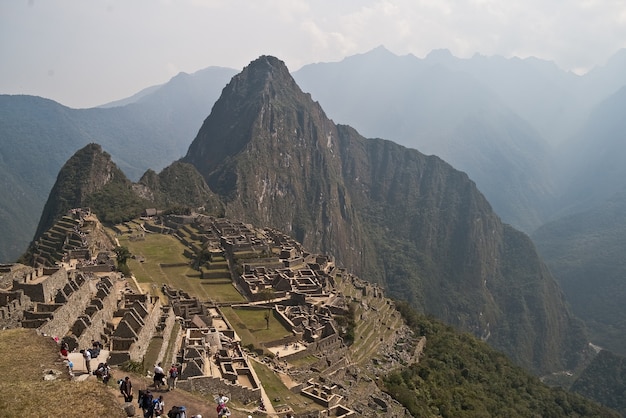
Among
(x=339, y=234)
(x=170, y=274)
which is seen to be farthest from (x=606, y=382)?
(x=339, y=234)

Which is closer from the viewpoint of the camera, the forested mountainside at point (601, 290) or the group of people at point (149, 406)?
the group of people at point (149, 406)

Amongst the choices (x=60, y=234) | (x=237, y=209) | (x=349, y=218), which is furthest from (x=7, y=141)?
(x=60, y=234)

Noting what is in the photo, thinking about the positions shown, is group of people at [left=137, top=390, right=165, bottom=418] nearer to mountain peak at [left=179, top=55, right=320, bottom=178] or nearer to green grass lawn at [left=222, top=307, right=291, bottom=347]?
green grass lawn at [left=222, top=307, right=291, bottom=347]

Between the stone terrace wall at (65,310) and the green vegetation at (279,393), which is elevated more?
the stone terrace wall at (65,310)

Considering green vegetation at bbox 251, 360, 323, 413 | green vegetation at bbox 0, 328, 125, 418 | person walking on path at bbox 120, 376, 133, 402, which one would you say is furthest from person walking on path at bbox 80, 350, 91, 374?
green vegetation at bbox 251, 360, 323, 413

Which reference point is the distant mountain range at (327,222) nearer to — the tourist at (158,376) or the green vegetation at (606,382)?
the green vegetation at (606,382)

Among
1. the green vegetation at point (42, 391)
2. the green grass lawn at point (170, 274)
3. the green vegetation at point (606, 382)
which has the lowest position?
the green vegetation at point (606, 382)

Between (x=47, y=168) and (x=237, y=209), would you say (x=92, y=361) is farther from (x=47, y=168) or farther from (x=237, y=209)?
(x=47, y=168)

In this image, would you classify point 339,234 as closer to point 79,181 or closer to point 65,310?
point 79,181

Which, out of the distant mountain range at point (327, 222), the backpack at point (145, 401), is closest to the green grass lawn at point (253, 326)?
the backpack at point (145, 401)
